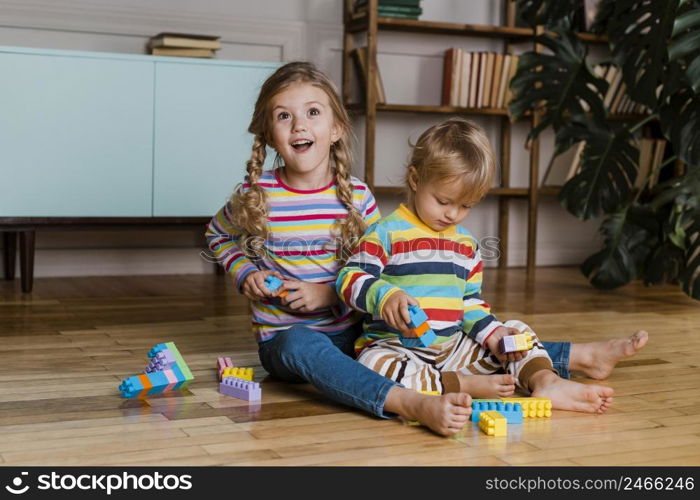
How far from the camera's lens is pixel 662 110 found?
123 inches

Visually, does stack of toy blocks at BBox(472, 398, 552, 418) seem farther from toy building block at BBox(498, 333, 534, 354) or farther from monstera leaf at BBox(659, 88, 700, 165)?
monstera leaf at BBox(659, 88, 700, 165)

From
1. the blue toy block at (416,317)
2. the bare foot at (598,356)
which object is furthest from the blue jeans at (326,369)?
the bare foot at (598,356)

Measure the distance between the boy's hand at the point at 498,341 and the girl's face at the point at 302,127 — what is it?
468 millimetres

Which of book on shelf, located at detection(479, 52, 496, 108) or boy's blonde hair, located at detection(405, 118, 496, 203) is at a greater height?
book on shelf, located at detection(479, 52, 496, 108)

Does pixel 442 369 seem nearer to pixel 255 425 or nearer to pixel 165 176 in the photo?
pixel 255 425

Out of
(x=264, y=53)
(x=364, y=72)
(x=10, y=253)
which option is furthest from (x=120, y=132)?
(x=364, y=72)

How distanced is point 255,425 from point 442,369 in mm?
400

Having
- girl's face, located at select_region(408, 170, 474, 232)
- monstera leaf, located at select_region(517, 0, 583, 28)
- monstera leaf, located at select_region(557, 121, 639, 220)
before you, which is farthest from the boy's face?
monstera leaf, located at select_region(517, 0, 583, 28)

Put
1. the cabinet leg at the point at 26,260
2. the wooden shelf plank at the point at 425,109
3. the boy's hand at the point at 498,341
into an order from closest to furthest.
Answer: the boy's hand at the point at 498,341, the cabinet leg at the point at 26,260, the wooden shelf plank at the point at 425,109

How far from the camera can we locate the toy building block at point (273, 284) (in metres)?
1.76

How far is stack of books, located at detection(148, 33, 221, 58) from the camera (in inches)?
137

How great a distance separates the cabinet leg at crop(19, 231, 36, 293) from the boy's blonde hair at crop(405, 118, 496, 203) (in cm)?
196

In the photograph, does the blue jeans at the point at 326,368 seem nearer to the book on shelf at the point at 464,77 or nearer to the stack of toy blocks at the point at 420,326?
the stack of toy blocks at the point at 420,326

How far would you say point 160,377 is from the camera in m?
1.71
